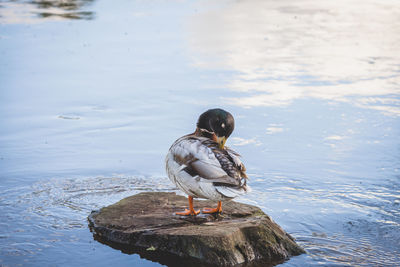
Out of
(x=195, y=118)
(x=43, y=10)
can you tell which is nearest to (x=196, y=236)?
(x=195, y=118)

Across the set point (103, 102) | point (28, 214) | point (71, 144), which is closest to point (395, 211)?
point (28, 214)

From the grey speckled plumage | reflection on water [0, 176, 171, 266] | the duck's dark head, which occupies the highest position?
the duck's dark head

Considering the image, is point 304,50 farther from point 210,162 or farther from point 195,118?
point 210,162

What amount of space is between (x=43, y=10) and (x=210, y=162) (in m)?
12.7

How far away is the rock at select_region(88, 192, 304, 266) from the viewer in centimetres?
442

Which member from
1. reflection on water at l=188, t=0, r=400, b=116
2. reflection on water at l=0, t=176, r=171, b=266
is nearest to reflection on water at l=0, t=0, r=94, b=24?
reflection on water at l=188, t=0, r=400, b=116

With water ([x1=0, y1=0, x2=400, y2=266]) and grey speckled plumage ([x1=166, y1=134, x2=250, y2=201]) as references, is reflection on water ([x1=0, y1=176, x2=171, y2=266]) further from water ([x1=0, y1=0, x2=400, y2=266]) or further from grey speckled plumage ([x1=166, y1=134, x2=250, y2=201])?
grey speckled plumage ([x1=166, y1=134, x2=250, y2=201])

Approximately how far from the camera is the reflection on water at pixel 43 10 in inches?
585

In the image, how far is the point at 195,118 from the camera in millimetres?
8047

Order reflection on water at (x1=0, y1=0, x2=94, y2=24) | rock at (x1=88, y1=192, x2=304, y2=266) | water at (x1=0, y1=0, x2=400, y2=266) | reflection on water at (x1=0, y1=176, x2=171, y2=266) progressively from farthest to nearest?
reflection on water at (x1=0, y1=0, x2=94, y2=24)
water at (x1=0, y1=0, x2=400, y2=266)
reflection on water at (x1=0, y1=176, x2=171, y2=266)
rock at (x1=88, y1=192, x2=304, y2=266)

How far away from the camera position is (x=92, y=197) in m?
5.87

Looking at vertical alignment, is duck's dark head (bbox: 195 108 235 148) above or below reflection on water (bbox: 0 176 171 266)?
above

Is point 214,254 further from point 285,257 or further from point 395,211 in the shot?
point 395,211

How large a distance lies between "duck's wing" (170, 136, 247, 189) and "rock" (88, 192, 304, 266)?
36 centimetres
